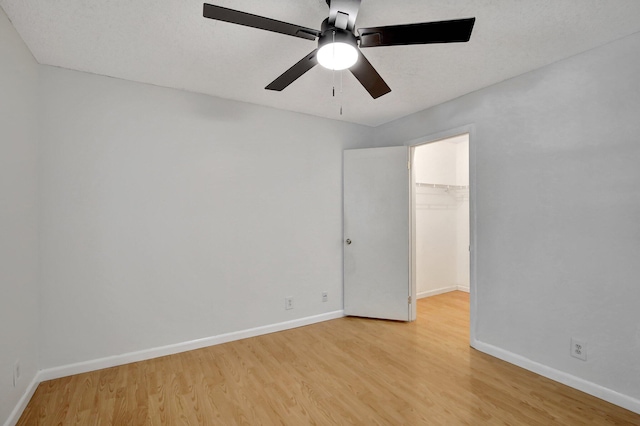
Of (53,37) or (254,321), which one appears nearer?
(53,37)

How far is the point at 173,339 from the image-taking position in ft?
9.09

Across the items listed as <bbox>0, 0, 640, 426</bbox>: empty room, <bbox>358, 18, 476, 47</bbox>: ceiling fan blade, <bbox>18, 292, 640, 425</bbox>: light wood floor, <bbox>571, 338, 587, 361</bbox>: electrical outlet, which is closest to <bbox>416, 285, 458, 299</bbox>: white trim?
<bbox>0, 0, 640, 426</bbox>: empty room

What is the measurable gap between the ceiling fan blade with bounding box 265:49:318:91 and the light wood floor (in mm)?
2162

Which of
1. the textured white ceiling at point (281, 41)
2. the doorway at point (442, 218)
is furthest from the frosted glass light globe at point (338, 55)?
the doorway at point (442, 218)

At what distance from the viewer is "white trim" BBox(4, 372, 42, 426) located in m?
1.78

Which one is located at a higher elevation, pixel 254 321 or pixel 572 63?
pixel 572 63

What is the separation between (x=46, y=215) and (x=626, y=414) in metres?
4.29

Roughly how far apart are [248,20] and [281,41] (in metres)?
0.71

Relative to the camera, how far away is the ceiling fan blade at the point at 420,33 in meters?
1.35

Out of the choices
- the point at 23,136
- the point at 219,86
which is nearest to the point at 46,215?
the point at 23,136

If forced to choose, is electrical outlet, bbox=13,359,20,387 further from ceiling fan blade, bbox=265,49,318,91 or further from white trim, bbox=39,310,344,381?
ceiling fan blade, bbox=265,49,318,91

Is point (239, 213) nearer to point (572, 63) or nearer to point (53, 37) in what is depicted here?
point (53, 37)

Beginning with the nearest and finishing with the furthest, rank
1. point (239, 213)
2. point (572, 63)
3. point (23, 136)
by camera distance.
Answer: point (23, 136), point (572, 63), point (239, 213)

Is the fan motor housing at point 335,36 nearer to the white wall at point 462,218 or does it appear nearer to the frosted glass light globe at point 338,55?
the frosted glass light globe at point 338,55
